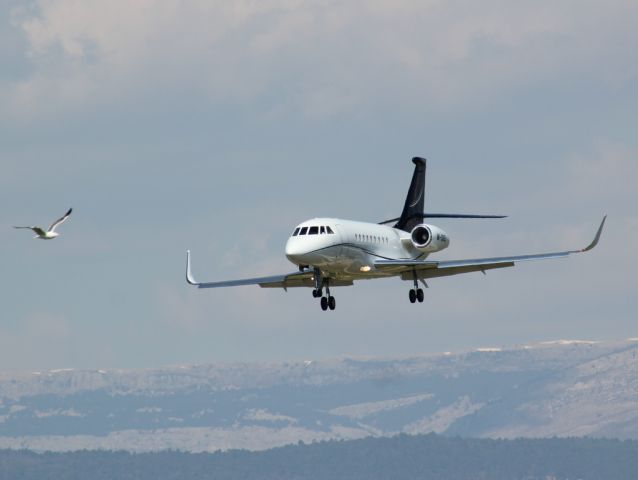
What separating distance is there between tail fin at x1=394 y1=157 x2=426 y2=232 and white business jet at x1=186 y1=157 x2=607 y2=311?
328 cm

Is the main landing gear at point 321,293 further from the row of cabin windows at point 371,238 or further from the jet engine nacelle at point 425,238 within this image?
the jet engine nacelle at point 425,238

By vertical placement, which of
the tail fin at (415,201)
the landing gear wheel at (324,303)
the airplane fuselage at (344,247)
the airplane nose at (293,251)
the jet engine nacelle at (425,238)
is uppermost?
the tail fin at (415,201)

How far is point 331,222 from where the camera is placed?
325ft

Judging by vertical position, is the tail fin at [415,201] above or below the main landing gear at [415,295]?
above

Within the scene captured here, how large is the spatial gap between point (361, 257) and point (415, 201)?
20.9 meters

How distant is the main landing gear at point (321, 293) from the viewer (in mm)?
99062

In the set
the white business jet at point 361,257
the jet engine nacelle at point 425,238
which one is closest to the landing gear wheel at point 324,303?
the white business jet at point 361,257

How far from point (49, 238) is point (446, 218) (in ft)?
124

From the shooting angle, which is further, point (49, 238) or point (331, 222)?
point (331, 222)

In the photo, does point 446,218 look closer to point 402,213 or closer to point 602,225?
point 402,213

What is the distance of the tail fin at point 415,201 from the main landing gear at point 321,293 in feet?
62.1

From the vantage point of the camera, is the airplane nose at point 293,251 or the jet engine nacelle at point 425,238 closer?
the airplane nose at point 293,251

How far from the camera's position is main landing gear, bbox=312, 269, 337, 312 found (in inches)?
3900

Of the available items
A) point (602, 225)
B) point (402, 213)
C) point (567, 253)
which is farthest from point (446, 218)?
point (602, 225)
